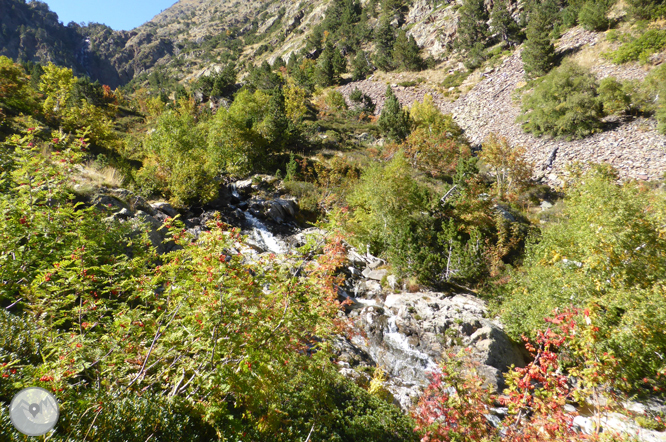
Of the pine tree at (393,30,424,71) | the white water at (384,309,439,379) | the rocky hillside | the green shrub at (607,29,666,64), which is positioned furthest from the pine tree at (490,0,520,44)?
the white water at (384,309,439,379)

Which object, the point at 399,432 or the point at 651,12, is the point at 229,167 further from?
the point at 651,12

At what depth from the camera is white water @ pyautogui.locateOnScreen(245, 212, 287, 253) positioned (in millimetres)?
16375

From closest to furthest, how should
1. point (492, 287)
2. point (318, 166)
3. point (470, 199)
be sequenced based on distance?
point (492, 287), point (470, 199), point (318, 166)

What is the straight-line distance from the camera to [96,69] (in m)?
129

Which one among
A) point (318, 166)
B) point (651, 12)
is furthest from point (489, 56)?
point (318, 166)

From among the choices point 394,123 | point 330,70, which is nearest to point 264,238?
point 394,123

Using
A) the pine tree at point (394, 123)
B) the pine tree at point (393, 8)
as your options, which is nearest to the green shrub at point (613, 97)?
the pine tree at point (394, 123)

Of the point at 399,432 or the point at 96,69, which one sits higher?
the point at 96,69

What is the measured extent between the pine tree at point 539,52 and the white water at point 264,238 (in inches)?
1718

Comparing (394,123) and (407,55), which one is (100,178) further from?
(407,55)

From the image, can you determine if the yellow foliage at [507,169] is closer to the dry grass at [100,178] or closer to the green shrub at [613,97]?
the green shrub at [613,97]

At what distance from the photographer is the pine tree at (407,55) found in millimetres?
55094

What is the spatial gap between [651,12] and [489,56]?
1950cm

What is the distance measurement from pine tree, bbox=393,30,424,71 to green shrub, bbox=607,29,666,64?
32519 millimetres
